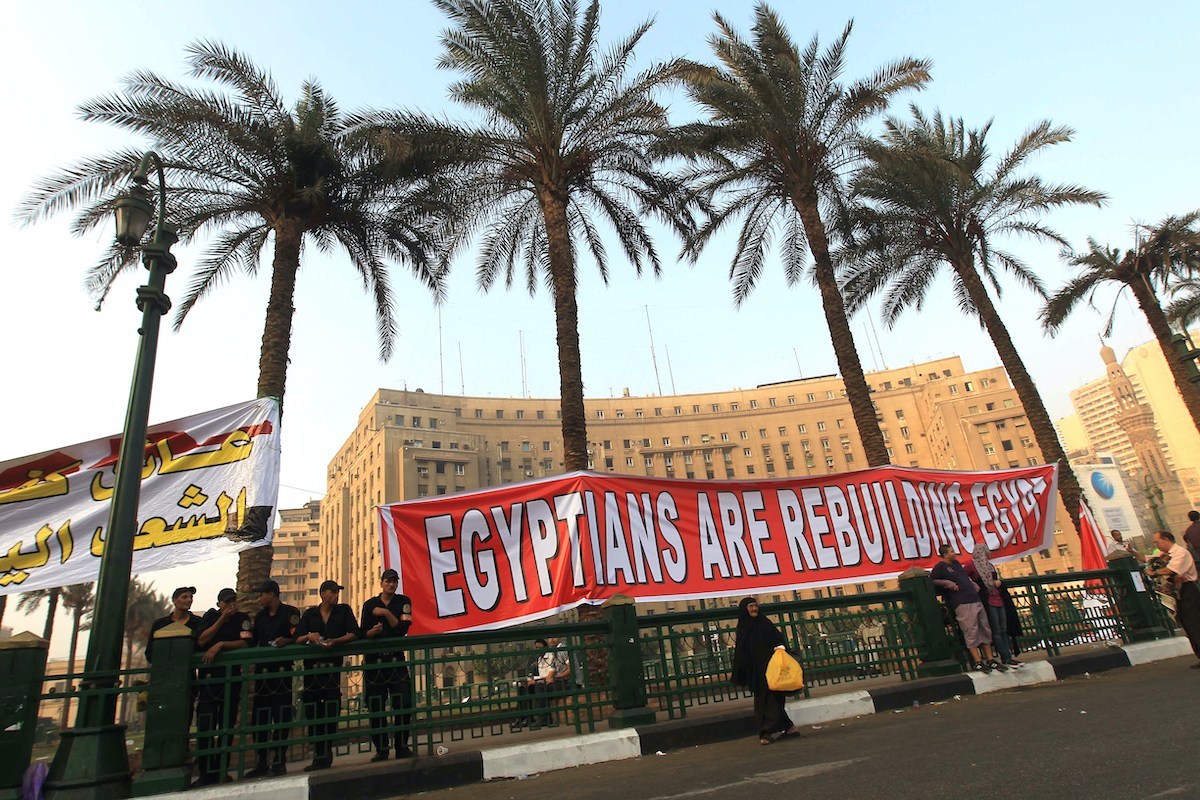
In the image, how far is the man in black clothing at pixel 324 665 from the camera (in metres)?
6.40

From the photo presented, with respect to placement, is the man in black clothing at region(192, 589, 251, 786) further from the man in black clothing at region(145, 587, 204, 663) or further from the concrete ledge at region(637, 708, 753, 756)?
the concrete ledge at region(637, 708, 753, 756)

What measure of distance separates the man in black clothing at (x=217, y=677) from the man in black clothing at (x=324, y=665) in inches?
22.2

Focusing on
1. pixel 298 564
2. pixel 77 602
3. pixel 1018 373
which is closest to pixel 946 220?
pixel 1018 373

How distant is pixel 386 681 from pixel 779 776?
349 centimetres

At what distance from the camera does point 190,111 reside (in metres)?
13.3

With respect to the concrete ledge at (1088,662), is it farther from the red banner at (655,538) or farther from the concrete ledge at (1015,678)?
the red banner at (655,538)

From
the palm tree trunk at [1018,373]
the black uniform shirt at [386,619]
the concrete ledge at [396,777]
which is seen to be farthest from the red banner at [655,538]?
the palm tree trunk at [1018,373]

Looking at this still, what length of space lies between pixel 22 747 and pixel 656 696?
5.37 metres

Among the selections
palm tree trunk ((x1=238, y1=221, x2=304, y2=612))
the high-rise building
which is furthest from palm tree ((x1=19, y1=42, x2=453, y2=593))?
the high-rise building

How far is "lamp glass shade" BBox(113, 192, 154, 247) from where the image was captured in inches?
279

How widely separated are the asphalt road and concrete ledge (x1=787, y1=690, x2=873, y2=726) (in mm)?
230

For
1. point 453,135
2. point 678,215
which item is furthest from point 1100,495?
point 453,135

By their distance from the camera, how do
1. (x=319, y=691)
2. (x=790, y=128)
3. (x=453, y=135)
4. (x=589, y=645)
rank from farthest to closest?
(x=790, y=128), (x=453, y=135), (x=589, y=645), (x=319, y=691)

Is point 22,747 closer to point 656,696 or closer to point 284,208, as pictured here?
point 656,696
